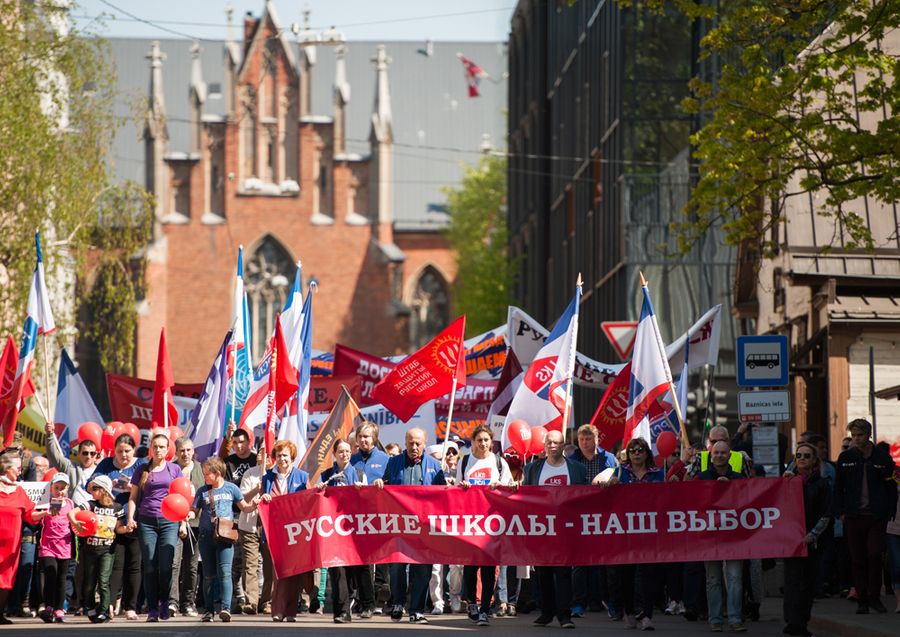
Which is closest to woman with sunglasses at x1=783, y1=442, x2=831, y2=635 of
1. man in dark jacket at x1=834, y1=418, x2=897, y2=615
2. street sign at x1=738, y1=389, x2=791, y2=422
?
man in dark jacket at x1=834, y1=418, x2=897, y2=615

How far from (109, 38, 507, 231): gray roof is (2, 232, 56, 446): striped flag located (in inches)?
2300

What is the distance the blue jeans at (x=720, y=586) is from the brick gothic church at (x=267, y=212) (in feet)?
179

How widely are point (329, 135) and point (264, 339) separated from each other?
8765 mm

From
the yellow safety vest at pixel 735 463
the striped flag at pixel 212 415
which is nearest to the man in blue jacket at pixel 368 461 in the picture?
the yellow safety vest at pixel 735 463

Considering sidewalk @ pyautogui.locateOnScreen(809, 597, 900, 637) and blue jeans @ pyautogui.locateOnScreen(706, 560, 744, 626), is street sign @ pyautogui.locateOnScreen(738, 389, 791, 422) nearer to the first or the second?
sidewalk @ pyautogui.locateOnScreen(809, 597, 900, 637)

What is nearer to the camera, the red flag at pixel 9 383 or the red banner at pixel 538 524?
the red banner at pixel 538 524

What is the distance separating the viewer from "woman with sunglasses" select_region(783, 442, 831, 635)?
13.7 m

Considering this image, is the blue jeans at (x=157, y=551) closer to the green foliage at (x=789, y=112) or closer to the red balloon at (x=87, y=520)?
the red balloon at (x=87, y=520)

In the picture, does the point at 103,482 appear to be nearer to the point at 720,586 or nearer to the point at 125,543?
the point at 125,543

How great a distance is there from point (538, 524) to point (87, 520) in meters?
3.94

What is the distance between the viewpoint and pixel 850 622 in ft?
45.6

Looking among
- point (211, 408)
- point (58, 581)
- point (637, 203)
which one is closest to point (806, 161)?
point (211, 408)

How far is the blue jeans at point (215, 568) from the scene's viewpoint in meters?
15.0

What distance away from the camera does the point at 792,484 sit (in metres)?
14.1
